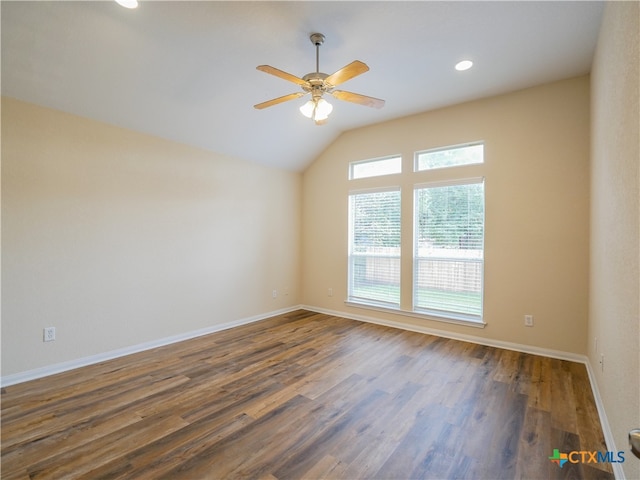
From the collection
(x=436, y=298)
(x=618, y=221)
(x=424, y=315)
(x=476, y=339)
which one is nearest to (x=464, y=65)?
(x=618, y=221)

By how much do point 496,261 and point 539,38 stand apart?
2332 millimetres

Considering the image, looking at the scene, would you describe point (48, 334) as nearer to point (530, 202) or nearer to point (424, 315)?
point (424, 315)

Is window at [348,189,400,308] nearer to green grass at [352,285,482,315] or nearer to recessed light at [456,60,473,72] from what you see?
green grass at [352,285,482,315]

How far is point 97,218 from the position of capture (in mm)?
3201

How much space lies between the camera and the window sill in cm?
382

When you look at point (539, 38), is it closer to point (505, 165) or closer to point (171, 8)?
point (505, 165)

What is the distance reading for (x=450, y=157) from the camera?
405 centimetres

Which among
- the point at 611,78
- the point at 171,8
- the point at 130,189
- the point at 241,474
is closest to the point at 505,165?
the point at 611,78

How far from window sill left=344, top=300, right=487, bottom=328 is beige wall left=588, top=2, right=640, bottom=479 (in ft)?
4.15

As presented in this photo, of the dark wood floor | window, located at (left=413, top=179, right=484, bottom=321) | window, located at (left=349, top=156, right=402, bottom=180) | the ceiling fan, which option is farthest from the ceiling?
the dark wood floor

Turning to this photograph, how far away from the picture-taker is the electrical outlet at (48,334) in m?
2.89

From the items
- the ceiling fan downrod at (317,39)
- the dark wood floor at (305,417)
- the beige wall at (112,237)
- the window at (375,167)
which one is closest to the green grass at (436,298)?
the dark wood floor at (305,417)

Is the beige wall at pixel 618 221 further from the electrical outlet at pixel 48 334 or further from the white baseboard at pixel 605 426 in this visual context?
the electrical outlet at pixel 48 334

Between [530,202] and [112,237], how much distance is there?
4.85m
